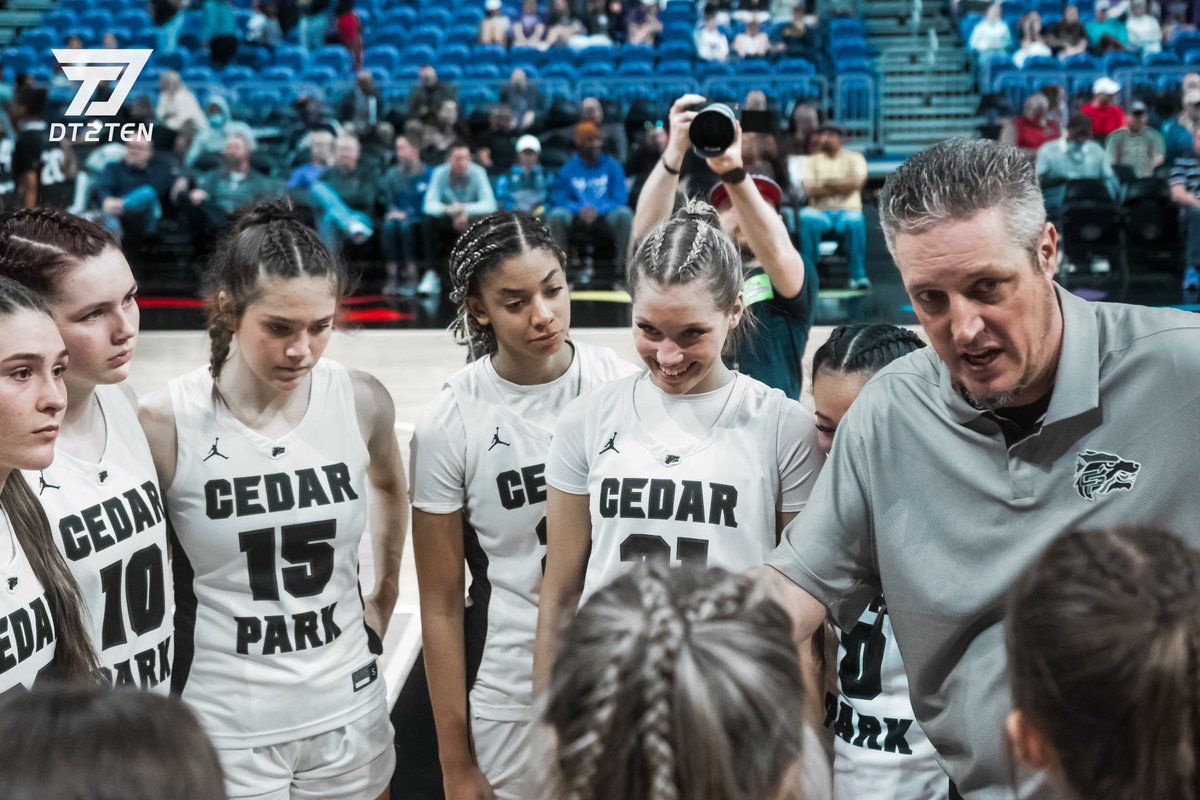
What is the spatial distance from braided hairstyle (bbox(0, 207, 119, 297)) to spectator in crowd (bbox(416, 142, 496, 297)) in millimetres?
8667

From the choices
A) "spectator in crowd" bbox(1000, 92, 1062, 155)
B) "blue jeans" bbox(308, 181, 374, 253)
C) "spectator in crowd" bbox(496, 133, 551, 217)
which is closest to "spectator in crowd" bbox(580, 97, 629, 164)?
"spectator in crowd" bbox(496, 133, 551, 217)

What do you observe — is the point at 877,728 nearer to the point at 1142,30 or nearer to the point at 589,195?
the point at 589,195

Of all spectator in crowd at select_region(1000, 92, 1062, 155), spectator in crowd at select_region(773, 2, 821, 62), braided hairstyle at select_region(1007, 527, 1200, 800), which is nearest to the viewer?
braided hairstyle at select_region(1007, 527, 1200, 800)

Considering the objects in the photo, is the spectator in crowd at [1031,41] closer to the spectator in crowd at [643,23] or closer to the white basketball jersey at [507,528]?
the spectator in crowd at [643,23]

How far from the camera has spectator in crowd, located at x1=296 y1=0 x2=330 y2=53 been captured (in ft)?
50.9

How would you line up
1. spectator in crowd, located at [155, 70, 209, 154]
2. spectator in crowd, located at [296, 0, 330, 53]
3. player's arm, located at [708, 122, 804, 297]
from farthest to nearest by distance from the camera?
1. spectator in crowd, located at [296, 0, 330, 53]
2. spectator in crowd, located at [155, 70, 209, 154]
3. player's arm, located at [708, 122, 804, 297]

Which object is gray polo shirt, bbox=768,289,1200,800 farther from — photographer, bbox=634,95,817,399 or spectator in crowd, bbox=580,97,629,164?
spectator in crowd, bbox=580,97,629,164

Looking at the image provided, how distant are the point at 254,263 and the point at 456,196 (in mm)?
8781

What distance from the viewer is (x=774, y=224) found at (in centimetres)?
323

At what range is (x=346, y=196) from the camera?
11.4m

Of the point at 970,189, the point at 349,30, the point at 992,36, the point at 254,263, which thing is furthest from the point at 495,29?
the point at 970,189

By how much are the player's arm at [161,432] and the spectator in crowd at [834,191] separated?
8797 mm

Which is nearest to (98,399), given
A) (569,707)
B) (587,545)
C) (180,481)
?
(180,481)

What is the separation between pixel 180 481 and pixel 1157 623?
1.95m
